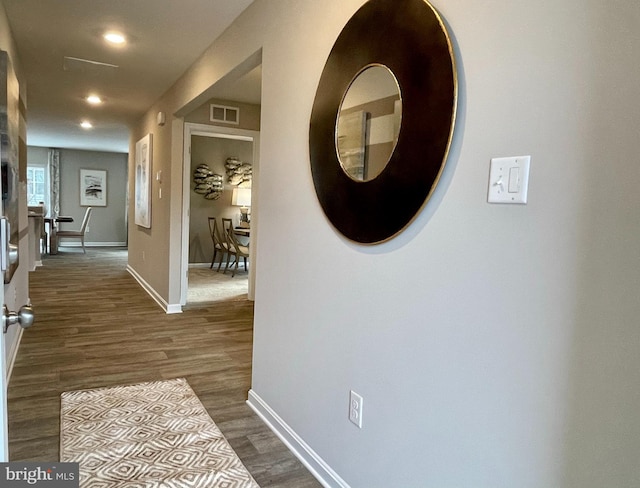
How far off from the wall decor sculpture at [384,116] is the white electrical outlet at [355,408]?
23.0 inches

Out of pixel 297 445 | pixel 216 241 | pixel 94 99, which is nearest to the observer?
pixel 297 445

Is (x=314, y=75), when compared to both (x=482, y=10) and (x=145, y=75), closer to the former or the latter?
(x=482, y=10)

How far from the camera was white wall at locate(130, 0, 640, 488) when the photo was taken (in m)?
0.85

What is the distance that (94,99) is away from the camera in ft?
16.9

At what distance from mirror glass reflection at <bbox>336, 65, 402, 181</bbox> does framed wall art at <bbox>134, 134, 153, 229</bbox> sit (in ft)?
14.1

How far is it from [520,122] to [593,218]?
0.29 metres

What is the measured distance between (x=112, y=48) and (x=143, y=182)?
2.59 m

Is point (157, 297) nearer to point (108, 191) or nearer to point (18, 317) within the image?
point (18, 317)

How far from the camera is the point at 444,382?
48.1 inches

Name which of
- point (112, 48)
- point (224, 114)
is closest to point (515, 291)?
point (112, 48)

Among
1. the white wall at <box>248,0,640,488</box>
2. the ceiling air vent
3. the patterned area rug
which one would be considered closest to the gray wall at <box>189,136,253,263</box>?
the ceiling air vent

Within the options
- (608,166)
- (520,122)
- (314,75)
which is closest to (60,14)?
(314,75)

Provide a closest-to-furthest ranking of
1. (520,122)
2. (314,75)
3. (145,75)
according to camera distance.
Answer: (520,122) < (314,75) < (145,75)

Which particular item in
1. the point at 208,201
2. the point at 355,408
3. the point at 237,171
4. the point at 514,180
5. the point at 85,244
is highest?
the point at 237,171
